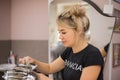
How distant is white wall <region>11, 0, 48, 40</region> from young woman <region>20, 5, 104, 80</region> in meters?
0.90

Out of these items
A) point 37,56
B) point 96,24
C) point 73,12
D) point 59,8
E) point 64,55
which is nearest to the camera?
point 73,12

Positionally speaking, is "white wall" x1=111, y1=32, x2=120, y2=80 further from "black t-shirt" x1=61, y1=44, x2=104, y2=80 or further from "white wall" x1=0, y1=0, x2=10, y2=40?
"white wall" x1=0, y1=0, x2=10, y2=40

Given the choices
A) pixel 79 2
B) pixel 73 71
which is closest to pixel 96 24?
pixel 79 2

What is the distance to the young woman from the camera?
116 cm

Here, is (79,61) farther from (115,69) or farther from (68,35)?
(115,69)

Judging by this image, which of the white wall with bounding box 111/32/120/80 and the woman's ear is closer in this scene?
the woman's ear

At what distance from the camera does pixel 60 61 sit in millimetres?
1437

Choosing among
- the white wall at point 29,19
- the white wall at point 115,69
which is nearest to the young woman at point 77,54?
the white wall at point 115,69

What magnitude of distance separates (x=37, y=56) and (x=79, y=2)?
2.79 ft

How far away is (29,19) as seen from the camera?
7.68 feet

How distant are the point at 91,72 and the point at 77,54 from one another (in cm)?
→ 18

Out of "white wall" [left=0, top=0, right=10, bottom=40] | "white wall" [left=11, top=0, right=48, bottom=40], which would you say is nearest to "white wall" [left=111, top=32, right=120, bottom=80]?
"white wall" [left=11, top=0, right=48, bottom=40]

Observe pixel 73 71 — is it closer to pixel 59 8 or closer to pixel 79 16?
pixel 79 16

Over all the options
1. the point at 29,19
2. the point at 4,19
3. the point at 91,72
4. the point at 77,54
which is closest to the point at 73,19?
the point at 77,54
